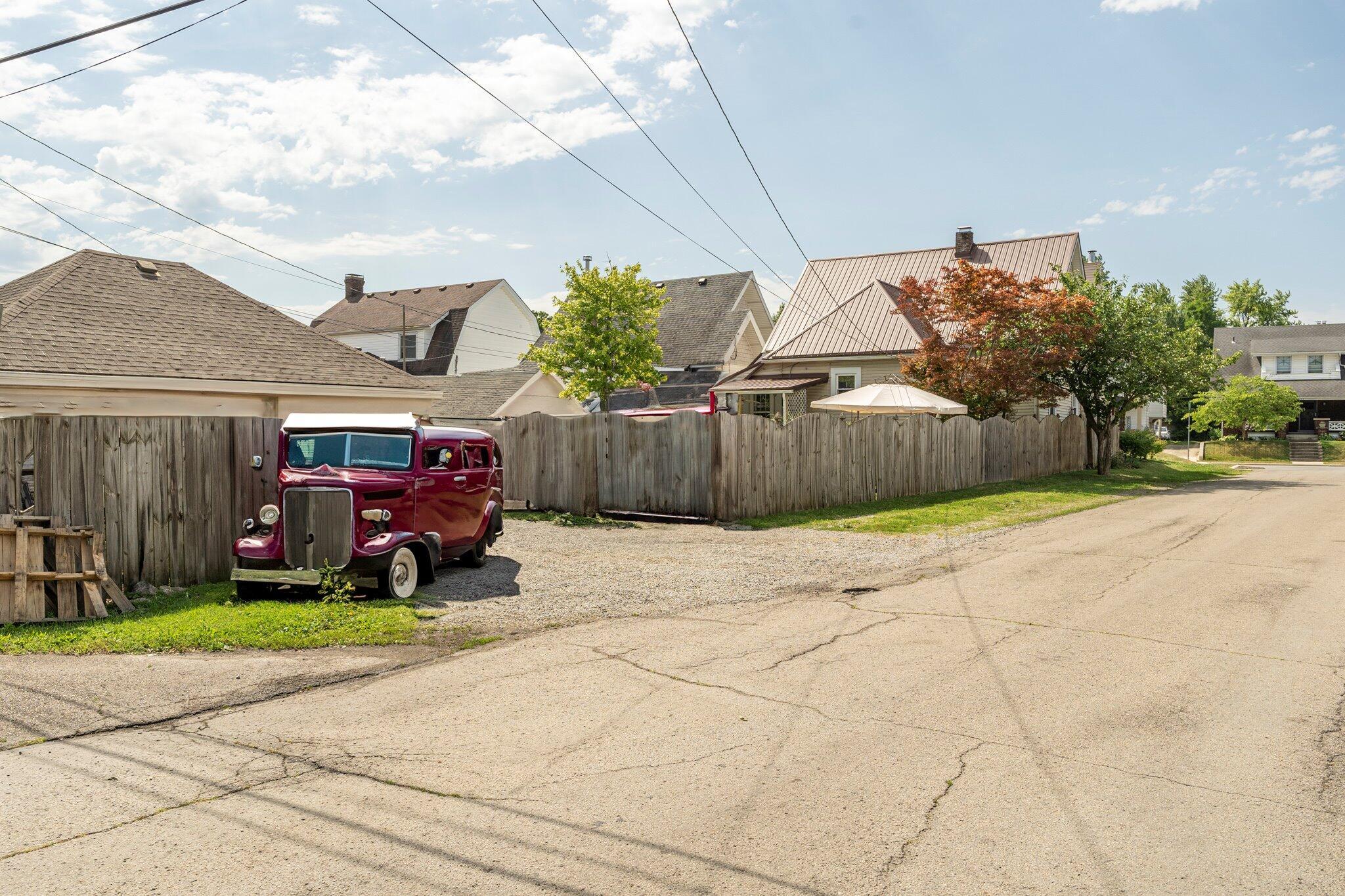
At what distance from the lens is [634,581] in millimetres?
11789

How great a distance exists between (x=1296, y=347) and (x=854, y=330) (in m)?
44.9

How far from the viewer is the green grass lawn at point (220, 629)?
825 cm

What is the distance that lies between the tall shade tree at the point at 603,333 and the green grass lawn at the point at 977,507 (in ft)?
51.8

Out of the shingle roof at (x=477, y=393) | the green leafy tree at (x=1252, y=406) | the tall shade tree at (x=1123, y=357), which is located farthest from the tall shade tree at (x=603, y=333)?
the green leafy tree at (x=1252, y=406)

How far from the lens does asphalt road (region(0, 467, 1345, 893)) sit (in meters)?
4.17

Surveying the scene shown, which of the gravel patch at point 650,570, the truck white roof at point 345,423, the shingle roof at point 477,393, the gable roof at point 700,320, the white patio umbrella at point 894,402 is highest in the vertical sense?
the gable roof at point 700,320

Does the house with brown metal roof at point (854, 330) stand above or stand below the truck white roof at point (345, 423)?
above

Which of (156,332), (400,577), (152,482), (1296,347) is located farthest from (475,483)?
(1296,347)

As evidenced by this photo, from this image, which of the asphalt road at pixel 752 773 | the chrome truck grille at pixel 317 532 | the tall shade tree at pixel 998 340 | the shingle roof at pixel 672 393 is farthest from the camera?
the shingle roof at pixel 672 393

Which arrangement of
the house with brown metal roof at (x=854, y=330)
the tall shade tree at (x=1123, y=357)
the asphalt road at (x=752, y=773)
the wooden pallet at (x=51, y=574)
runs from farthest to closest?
1. the house with brown metal roof at (x=854, y=330)
2. the tall shade tree at (x=1123, y=357)
3. the wooden pallet at (x=51, y=574)
4. the asphalt road at (x=752, y=773)

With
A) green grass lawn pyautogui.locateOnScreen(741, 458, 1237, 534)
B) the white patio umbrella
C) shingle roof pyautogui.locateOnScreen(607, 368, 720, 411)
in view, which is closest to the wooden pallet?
green grass lawn pyautogui.locateOnScreen(741, 458, 1237, 534)

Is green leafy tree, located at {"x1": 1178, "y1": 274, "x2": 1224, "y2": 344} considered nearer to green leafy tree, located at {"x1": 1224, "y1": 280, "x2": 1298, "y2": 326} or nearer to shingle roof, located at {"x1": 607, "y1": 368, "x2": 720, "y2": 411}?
green leafy tree, located at {"x1": 1224, "y1": 280, "x2": 1298, "y2": 326}

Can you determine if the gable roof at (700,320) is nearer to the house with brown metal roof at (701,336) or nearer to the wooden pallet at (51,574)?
the house with brown metal roof at (701,336)

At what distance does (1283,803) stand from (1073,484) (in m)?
23.8
